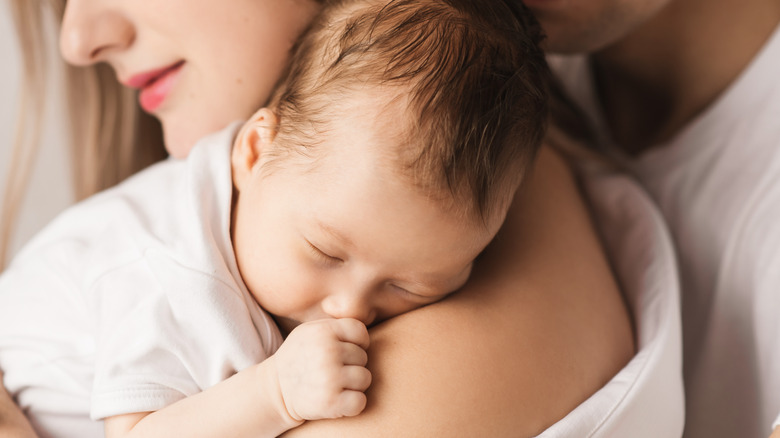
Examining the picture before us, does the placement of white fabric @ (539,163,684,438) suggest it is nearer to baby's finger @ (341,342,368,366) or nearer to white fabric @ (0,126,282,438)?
baby's finger @ (341,342,368,366)

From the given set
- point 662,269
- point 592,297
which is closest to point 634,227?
point 662,269

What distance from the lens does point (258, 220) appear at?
3.14ft

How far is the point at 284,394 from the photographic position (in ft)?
2.74

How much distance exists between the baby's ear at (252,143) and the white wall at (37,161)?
4.90ft

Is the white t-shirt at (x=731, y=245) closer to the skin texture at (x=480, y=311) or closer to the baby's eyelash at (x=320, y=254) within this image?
the skin texture at (x=480, y=311)

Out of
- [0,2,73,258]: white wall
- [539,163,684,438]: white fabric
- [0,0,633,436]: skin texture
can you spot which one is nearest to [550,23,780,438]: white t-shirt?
[539,163,684,438]: white fabric

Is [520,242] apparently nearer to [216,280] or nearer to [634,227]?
[634,227]

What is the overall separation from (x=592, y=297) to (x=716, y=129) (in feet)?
2.23

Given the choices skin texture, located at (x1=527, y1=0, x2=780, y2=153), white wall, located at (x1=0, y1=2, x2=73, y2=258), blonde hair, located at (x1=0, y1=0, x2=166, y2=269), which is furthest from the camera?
white wall, located at (x1=0, y1=2, x2=73, y2=258)

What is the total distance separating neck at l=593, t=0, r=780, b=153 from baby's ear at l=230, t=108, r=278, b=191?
Result: 1.00 meters

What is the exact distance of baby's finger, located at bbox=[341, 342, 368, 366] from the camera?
0.84m

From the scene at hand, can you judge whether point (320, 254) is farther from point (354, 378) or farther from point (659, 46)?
point (659, 46)

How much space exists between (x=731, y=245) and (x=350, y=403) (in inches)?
36.0

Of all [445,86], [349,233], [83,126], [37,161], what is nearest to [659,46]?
[445,86]
